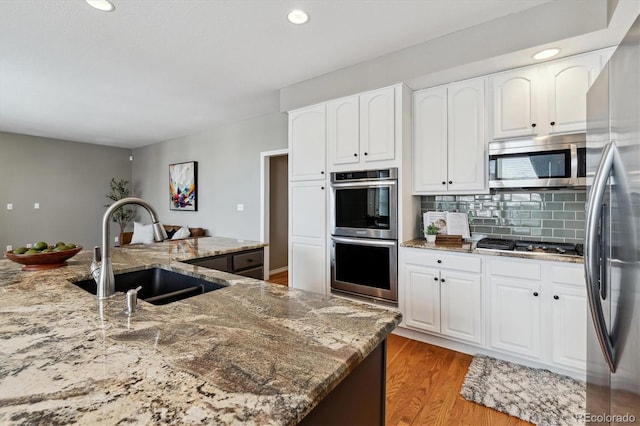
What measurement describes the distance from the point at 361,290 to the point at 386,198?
0.92 meters

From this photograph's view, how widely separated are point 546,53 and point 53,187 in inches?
313

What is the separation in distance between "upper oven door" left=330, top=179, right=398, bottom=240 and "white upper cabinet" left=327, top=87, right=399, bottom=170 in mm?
205

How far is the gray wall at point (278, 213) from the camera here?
5227 millimetres

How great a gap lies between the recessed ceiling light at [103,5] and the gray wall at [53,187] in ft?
17.6

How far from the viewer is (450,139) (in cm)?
264

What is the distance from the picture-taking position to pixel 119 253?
2203 millimetres

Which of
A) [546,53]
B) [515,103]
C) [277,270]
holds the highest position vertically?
[546,53]

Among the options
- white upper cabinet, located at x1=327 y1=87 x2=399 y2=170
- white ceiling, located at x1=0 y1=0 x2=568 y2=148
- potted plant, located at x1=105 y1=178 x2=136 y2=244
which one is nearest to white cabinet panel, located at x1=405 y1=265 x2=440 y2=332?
white upper cabinet, located at x1=327 y1=87 x2=399 y2=170

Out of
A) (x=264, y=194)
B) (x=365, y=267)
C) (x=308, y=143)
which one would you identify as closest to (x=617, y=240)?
(x=365, y=267)

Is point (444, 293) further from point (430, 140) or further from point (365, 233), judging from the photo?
point (430, 140)

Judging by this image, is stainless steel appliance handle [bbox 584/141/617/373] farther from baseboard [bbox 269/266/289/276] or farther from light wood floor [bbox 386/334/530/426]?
baseboard [bbox 269/266/289/276]

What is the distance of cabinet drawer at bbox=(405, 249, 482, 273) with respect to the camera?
2.31 metres

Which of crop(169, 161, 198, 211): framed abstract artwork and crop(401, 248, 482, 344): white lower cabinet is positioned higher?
crop(169, 161, 198, 211): framed abstract artwork

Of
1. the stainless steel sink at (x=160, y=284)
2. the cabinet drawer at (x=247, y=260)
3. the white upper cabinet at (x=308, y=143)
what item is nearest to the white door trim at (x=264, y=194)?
the white upper cabinet at (x=308, y=143)
